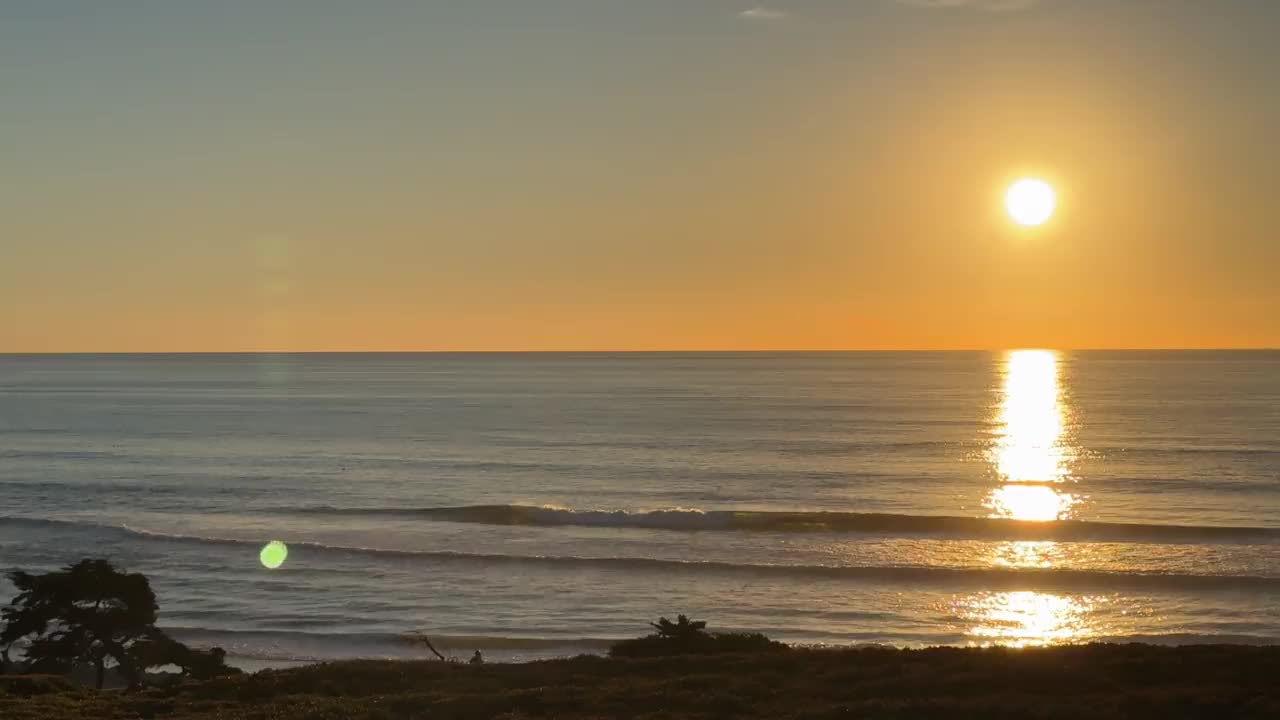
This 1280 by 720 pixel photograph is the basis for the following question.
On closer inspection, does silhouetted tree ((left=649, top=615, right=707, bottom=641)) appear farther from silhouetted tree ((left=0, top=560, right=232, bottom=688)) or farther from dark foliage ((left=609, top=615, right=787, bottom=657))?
silhouetted tree ((left=0, top=560, right=232, bottom=688))

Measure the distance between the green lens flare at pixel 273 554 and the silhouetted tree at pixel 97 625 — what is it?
56.3 ft

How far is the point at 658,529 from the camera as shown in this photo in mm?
52906

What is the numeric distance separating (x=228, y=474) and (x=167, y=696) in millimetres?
52655

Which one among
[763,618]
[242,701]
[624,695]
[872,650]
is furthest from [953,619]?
[242,701]

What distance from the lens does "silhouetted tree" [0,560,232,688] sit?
25.5 m

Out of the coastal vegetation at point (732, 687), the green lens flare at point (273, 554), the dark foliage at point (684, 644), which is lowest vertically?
the coastal vegetation at point (732, 687)

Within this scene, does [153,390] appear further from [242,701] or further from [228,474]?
[242,701]

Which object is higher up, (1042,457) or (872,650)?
(1042,457)

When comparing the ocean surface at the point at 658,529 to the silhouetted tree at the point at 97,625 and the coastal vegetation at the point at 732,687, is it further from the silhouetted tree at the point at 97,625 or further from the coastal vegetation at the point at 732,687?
the coastal vegetation at the point at 732,687

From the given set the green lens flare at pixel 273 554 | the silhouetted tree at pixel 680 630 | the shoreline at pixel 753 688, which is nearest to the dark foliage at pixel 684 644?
the silhouetted tree at pixel 680 630

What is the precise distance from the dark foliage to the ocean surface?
750 centimetres

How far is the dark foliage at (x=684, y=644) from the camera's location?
2477 centimetres

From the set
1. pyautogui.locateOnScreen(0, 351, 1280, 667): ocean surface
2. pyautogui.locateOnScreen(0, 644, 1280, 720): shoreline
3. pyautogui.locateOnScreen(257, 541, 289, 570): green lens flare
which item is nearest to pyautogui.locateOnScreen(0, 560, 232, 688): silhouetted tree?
pyautogui.locateOnScreen(0, 644, 1280, 720): shoreline

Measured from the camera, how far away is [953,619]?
35625mm
